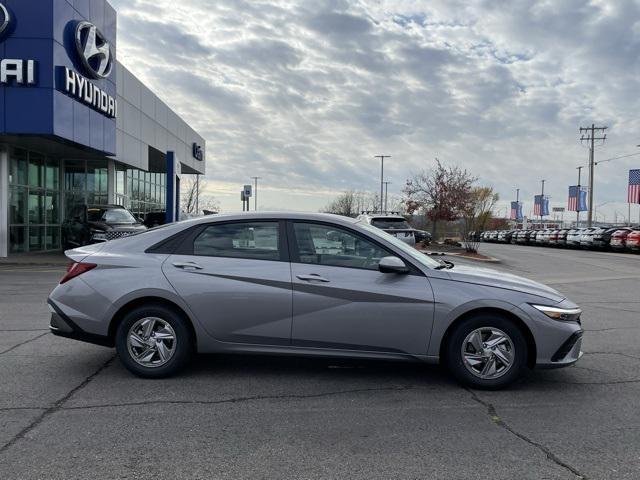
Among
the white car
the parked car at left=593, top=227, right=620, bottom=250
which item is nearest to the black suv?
the white car

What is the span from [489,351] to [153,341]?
9.95ft

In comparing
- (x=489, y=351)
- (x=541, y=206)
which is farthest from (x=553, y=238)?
(x=489, y=351)

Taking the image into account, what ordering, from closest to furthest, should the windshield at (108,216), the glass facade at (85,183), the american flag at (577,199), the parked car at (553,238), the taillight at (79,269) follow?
the taillight at (79,269)
the windshield at (108,216)
the glass facade at (85,183)
the parked car at (553,238)
the american flag at (577,199)

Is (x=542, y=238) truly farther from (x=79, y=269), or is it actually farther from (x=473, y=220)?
(x=79, y=269)

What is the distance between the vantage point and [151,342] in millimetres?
4879

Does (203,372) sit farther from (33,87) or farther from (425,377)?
(33,87)

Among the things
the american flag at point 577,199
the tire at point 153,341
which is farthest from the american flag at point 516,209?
the tire at point 153,341

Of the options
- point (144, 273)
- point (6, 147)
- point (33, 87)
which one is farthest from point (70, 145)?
point (144, 273)

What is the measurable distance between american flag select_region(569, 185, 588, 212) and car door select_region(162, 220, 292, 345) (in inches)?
2344

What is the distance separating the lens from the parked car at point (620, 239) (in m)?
31.7

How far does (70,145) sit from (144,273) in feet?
53.6

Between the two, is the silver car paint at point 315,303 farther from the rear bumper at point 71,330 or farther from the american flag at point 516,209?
the american flag at point 516,209

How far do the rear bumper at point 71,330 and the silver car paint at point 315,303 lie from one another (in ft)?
0.18

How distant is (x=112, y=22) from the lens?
20.9 metres
